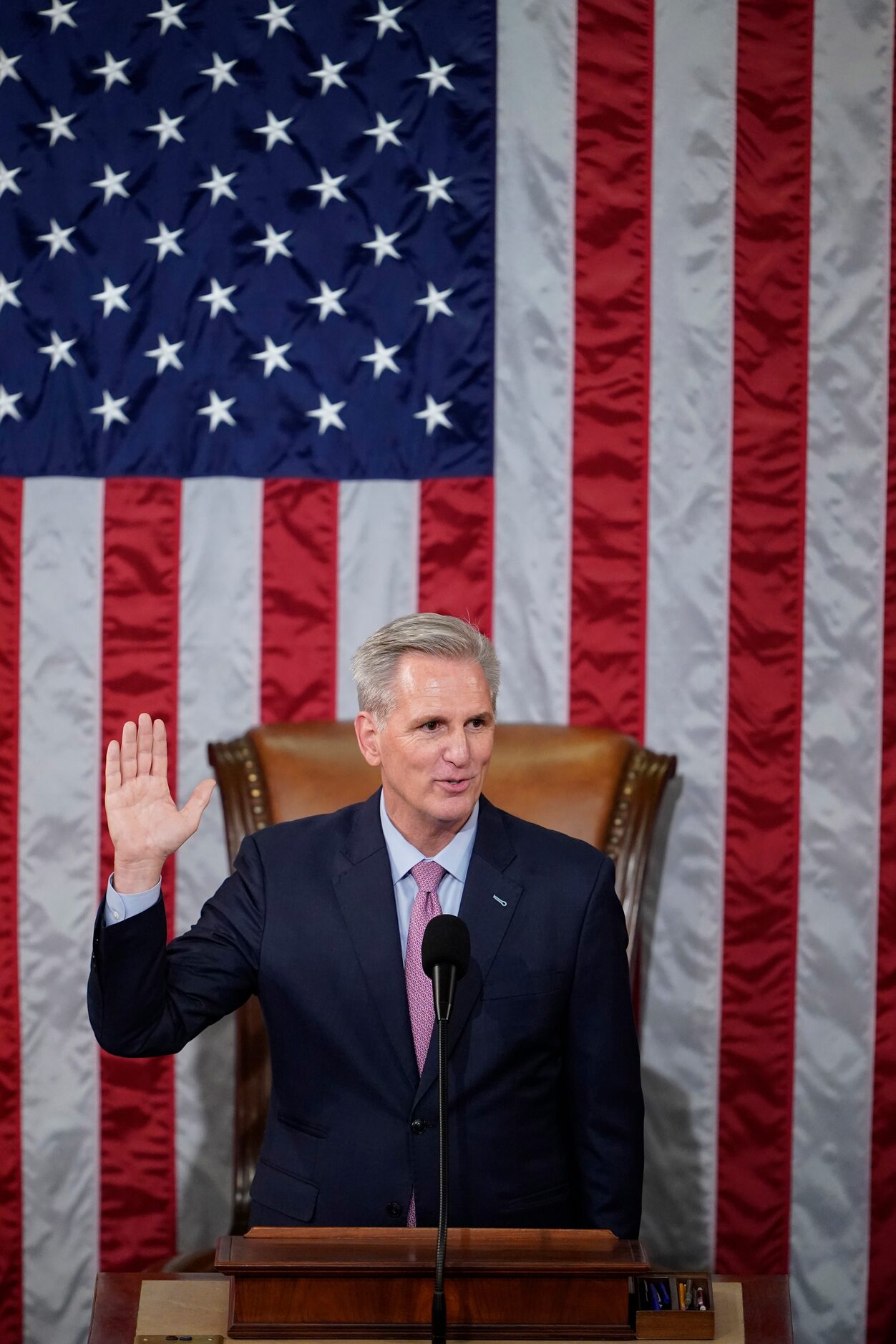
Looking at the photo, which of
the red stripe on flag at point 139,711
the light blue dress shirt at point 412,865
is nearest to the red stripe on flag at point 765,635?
the light blue dress shirt at point 412,865

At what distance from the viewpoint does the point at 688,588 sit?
3.50 meters

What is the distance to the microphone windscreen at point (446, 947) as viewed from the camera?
1811 millimetres

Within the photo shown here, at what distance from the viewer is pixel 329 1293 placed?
1.77 meters

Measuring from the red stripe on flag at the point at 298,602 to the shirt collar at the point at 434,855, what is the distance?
110 centimetres

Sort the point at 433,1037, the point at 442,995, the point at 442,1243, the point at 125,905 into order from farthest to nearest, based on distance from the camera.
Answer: the point at 433,1037, the point at 125,905, the point at 442,995, the point at 442,1243

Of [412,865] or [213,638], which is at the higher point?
[213,638]

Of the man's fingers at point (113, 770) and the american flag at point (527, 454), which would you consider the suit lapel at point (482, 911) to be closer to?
the man's fingers at point (113, 770)

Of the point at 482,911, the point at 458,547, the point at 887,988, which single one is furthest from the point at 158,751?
the point at 887,988

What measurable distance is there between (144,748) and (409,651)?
44 cm

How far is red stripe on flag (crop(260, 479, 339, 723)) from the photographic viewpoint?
3520 mm

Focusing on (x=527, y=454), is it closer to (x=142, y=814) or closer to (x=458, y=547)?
(x=458, y=547)

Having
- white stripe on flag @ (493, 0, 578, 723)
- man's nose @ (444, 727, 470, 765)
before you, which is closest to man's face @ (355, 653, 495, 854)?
man's nose @ (444, 727, 470, 765)

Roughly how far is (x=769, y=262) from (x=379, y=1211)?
2.32 meters

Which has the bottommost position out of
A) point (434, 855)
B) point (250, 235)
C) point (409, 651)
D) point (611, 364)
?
point (434, 855)
